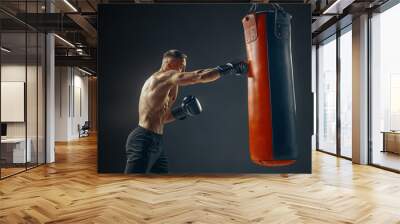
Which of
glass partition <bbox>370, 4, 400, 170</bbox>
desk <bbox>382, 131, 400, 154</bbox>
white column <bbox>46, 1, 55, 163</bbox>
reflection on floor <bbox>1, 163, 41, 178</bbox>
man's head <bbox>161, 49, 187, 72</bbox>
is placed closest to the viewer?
man's head <bbox>161, 49, 187, 72</bbox>

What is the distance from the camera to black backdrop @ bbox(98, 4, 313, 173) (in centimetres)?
630

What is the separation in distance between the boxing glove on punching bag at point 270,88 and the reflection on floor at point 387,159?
7.78ft

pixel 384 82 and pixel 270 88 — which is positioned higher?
pixel 384 82

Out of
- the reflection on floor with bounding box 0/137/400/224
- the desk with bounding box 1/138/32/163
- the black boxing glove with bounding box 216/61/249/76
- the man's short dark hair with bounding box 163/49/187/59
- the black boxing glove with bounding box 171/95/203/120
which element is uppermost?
the man's short dark hair with bounding box 163/49/187/59

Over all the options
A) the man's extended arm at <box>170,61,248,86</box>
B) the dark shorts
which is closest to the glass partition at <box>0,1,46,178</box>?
the dark shorts

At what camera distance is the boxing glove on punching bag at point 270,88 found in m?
5.87

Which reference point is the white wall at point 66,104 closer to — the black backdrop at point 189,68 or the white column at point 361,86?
the black backdrop at point 189,68

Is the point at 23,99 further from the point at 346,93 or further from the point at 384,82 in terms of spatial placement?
the point at 384,82

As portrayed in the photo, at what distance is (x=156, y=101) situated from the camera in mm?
6242

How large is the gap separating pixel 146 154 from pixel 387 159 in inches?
198

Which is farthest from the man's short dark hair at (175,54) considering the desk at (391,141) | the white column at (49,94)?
the desk at (391,141)

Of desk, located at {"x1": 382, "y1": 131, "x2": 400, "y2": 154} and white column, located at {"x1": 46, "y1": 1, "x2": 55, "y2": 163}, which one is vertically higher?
white column, located at {"x1": 46, "y1": 1, "x2": 55, "y2": 163}

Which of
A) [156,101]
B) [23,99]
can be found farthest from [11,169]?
[156,101]

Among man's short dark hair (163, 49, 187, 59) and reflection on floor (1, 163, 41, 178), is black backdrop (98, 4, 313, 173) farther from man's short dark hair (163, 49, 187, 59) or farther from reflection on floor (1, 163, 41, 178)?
reflection on floor (1, 163, 41, 178)
